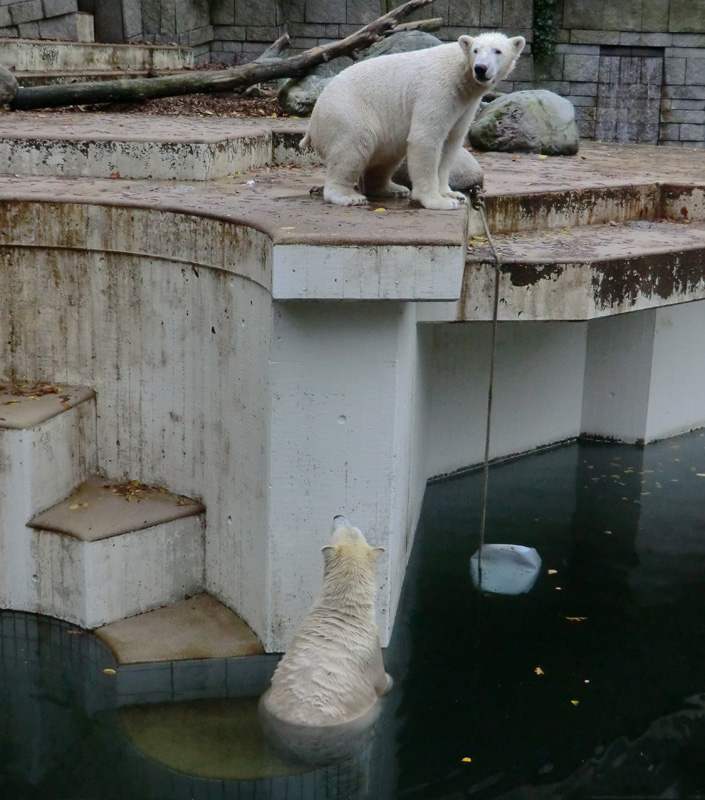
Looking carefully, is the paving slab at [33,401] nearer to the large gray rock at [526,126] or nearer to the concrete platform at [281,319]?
the concrete platform at [281,319]

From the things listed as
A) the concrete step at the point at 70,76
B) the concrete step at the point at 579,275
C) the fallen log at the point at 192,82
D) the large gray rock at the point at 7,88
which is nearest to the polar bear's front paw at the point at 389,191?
the concrete step at the point at 579,275

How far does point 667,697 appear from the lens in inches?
185

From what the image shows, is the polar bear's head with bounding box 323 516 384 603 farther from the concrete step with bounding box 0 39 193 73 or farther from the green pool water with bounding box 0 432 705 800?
the concrete step with bounding box 0 39 193 73

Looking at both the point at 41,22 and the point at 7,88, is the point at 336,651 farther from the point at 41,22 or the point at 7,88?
the point at 41,22

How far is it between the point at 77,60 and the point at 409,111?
6826 millimetres

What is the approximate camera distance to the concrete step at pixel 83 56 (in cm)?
974

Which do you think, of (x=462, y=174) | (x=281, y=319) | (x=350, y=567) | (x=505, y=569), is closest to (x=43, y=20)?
(x=462, y=174)

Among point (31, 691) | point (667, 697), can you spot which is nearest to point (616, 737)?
point (667, 697)

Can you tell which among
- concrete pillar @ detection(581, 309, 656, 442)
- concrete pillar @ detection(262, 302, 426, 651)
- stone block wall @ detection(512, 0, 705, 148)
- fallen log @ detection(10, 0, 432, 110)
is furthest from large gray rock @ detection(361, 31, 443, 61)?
stone block wall @ detection(512, 0, 705, 148)

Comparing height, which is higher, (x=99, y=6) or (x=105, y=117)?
(x=99, y=6)

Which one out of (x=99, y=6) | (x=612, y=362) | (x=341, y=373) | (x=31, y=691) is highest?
(x=99, y=6)

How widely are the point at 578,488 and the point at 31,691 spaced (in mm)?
3958

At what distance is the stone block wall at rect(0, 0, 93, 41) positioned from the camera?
1049 cm

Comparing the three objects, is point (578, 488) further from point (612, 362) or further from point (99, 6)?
point (99, 6)
